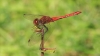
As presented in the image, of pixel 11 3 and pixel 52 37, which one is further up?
pixel 11 3

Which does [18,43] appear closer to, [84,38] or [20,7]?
[84,38]

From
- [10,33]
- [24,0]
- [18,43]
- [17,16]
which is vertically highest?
[24,0]

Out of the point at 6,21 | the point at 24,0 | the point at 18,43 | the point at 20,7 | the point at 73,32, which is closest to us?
the point at 18,43

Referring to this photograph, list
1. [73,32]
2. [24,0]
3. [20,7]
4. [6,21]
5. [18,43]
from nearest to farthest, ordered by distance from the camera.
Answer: [18,43], [73,32], [6,21], [20,7], [24,0]

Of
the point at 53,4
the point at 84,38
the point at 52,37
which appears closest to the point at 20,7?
the point at 53,4

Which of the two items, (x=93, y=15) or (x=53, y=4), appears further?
(x=53, y=4)

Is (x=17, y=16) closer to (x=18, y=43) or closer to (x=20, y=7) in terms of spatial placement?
(x=20, y=7)
